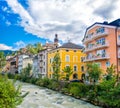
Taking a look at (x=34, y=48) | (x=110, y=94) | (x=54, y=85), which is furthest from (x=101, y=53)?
(x=34, y=48)

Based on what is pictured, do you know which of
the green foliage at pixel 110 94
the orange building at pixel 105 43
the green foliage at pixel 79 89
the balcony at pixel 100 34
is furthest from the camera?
the balcony at pixel 100 34

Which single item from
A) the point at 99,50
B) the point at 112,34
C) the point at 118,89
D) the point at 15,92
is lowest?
the point at 118,89

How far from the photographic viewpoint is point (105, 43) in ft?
124

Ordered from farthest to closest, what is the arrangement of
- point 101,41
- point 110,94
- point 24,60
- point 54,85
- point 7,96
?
point 24,60 → point 54,85 → point 101,41 → point 110,94 → point 7,96

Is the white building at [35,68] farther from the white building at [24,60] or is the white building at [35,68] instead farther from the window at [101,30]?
the window at [101,30]

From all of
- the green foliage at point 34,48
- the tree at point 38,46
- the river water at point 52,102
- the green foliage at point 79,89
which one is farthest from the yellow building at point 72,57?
the green foliage at point 34,48

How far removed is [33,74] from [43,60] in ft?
32.5

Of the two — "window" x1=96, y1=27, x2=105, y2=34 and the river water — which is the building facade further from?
the river water

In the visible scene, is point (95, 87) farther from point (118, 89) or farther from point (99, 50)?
point (99, 50)

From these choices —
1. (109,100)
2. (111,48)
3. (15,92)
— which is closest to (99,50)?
(111,48)

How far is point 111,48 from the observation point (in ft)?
121

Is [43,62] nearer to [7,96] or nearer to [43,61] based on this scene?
[43,61]

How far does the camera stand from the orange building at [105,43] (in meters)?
36.5

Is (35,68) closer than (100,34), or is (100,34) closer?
(100,34)
